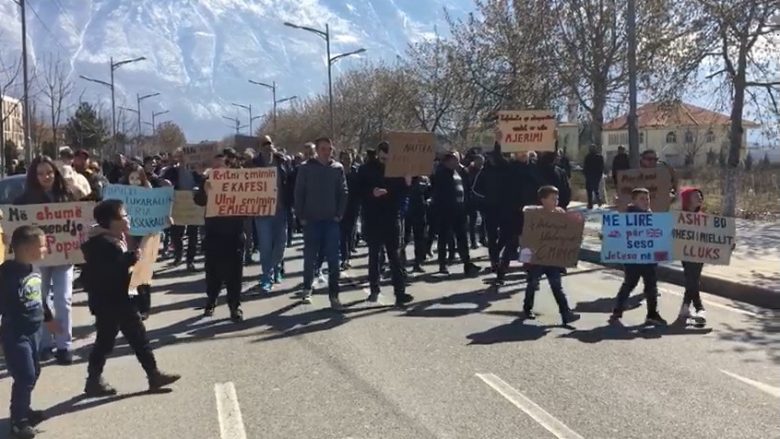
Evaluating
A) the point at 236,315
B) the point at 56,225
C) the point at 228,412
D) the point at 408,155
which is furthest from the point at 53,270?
the point at 408,155

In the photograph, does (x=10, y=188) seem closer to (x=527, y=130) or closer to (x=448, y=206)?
(x=448, y=206)

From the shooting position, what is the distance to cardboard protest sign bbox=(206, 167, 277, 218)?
423 inches

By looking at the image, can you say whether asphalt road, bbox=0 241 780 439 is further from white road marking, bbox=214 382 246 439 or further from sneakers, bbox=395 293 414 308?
sneakers, bbox=395 293 414 308

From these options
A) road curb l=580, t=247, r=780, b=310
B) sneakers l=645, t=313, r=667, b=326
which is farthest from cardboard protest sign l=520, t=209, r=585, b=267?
road curb l=580, t=247, r=780, b=310

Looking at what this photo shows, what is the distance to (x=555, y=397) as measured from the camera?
23.0 feet

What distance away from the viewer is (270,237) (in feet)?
41.6

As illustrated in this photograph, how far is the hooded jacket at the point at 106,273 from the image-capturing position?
7.22 meters

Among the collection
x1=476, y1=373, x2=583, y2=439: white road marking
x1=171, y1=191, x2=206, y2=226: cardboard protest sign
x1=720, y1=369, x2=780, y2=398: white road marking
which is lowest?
x1=720, y1=369, x2=780, y2=398: white road marking

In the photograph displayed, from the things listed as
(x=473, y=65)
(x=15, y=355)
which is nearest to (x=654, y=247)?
(x=15, y=355)

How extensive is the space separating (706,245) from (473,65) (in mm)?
26324

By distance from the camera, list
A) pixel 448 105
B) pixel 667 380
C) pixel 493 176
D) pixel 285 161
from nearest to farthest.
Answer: pixel 667 380, pixel 493 176, pixel 285 161, pixel 448 105

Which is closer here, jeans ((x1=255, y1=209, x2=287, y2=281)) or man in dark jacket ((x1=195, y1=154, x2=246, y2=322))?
man in dark jacket ((x1=195, y1=154, x2=246, y2=322))

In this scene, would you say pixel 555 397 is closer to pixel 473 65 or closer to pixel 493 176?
pixel 493 176

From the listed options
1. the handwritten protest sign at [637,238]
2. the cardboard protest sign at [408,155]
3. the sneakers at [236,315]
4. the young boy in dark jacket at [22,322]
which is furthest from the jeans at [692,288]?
the young boy in dark jacket at [22,322]
